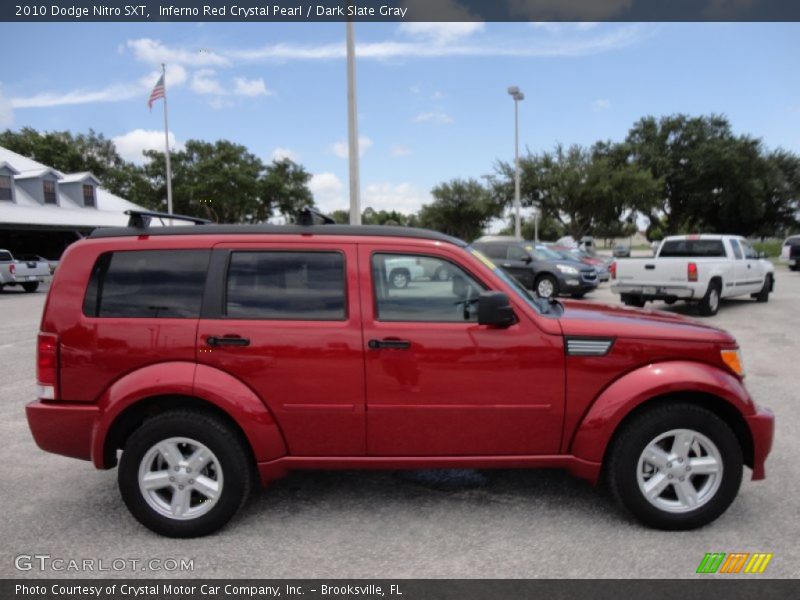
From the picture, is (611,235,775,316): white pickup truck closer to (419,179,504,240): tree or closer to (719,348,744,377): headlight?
(719,348,744,377): headlight

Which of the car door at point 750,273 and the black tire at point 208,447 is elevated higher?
the car door at point 750,273

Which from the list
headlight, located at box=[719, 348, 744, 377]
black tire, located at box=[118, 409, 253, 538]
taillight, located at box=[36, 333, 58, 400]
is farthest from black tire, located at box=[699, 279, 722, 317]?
taillight, located at box=[36, 333, 58, 400]

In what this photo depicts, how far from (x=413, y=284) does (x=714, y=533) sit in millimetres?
2254

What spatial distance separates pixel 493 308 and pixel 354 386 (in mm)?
902

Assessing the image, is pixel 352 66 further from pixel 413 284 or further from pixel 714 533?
pixel 714 533

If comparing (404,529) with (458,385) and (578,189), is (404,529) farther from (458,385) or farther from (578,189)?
(578,189)

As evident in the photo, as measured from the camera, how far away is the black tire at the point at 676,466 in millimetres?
3295

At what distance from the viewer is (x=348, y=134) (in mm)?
13273

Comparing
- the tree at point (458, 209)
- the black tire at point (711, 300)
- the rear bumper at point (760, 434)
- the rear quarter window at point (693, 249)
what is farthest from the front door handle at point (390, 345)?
the tree at point (458, 209)

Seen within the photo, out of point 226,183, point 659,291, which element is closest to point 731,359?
point 659,291

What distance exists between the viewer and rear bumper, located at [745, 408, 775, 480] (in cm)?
334

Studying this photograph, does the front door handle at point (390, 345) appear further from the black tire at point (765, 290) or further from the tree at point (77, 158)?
the tree at point (77, 158)

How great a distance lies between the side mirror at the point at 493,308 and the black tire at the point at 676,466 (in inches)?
39.0

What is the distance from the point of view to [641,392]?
3264 millimetres
